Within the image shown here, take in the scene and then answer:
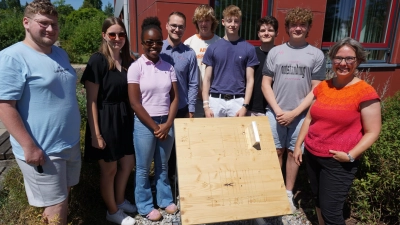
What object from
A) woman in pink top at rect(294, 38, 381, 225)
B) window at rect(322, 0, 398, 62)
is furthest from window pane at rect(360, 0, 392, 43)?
woman in pink top at rect(294, 38, 381, 225)

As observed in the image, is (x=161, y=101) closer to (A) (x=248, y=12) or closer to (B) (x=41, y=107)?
(B) (x=41, y=107)

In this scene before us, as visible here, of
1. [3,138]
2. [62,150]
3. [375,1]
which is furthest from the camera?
[375,1]

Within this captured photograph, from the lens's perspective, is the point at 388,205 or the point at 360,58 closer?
the point at 360,58

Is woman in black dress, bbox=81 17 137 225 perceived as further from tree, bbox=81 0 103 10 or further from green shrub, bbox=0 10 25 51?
tree, bbox=81 0 103 10

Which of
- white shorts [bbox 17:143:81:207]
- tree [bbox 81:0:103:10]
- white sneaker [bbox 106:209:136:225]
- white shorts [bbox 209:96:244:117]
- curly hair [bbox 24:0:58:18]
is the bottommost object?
white sneaker [bbox 106:209:136:225]

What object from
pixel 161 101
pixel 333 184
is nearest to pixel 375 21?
pixel 333 184

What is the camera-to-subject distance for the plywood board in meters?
2.02

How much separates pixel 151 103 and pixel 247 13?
3506mm

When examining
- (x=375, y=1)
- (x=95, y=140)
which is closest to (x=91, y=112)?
(x=95, y=140)

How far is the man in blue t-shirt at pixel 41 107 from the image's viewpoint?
1761 millimetres

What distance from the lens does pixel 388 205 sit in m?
2.83

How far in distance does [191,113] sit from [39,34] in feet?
5.05

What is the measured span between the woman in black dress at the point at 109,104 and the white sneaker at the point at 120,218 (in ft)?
0.89

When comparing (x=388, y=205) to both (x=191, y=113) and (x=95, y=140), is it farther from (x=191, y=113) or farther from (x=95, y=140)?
(x=95, y=140)
